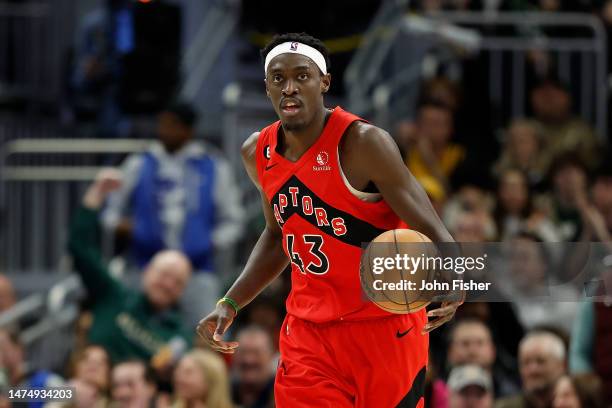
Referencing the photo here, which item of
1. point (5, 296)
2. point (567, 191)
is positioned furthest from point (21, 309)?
point (567, 191)

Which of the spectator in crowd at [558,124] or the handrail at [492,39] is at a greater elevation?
the handrail at [492,39]

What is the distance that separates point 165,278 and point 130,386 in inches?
49.5

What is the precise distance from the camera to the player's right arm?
6.77 metres

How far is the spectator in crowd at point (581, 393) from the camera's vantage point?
827 centimetres

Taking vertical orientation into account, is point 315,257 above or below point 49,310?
below

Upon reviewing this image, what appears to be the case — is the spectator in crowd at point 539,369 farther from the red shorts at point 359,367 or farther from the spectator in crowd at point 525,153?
the spectator in crowd at point 525,153

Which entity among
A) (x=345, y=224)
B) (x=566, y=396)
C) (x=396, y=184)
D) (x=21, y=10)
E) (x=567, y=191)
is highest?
(x=21, y=10)

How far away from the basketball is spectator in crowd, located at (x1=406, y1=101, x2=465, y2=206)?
5446 mm

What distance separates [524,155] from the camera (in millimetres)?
11883

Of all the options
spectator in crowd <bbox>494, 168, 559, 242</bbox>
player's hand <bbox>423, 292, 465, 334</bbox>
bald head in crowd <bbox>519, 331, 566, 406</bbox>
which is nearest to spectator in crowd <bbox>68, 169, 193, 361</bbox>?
spectator in crowd <bbox>494, 168, 559, 242</bbox>

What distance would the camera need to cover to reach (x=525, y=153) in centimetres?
1187

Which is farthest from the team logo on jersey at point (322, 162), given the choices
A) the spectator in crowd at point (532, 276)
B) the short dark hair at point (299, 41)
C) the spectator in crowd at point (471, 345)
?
the spectator in crowd at point (471, 345)

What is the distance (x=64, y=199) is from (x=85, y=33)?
2.30 meters

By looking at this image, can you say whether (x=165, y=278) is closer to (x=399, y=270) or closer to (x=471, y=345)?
(x=471, y=345)
